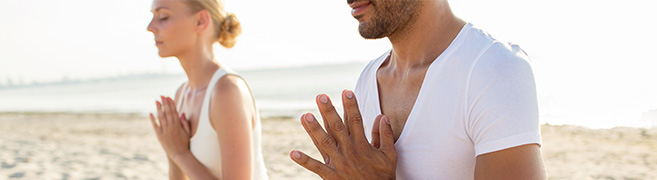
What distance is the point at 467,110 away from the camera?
1326 millimetres

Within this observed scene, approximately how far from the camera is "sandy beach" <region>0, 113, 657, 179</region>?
271 inches

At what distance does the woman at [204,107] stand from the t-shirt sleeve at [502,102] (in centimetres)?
137

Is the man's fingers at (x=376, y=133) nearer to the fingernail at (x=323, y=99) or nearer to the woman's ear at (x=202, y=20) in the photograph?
the fingernail at (x=323, y=99)

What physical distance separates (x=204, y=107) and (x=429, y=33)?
132cm

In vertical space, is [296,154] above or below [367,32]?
below

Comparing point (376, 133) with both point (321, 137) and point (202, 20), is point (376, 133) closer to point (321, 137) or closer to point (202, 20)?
point (321, 137)

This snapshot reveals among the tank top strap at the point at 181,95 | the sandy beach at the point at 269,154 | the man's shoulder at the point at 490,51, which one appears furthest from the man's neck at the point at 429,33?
the sandy beach at the point at 269,154

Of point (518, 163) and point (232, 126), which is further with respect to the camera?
point (232, 126)

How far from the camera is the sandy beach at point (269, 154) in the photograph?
22.6 feet

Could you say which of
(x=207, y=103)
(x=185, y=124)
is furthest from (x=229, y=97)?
(x=185, y=124)

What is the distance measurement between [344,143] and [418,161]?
0.21m

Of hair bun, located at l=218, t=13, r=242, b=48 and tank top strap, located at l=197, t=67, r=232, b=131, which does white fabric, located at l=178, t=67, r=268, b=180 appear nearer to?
tank top strap, located at l=197, t=67, r=232, b=131

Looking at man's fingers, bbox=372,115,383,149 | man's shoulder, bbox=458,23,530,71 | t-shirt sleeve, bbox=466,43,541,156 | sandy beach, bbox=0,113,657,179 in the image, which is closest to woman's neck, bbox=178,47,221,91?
man's fingers, bbox=372,115,383,149

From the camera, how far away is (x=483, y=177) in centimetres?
129
